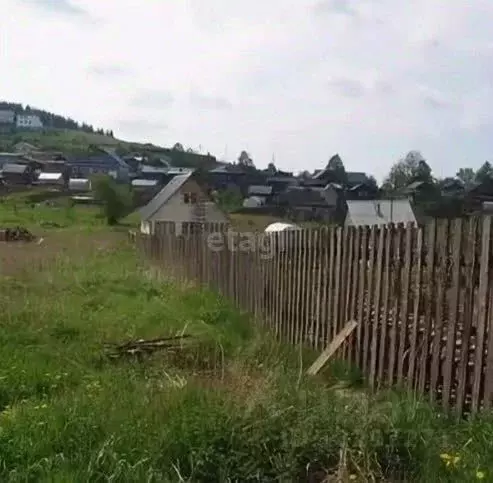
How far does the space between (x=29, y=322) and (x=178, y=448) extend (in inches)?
191

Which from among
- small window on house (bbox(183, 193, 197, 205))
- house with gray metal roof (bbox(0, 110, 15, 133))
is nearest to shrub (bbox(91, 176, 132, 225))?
small window on house (bbox(183, 193, 197, 205))

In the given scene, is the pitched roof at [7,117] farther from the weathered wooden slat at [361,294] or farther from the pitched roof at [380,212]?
the weathered wooden slat at [361,294]

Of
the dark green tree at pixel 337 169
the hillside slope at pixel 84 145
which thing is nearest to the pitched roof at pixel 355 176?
the dark green tree at pixel 337 169

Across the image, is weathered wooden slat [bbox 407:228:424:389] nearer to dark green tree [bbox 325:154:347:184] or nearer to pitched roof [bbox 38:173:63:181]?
dark green tree [bbox 325:154:347:184]

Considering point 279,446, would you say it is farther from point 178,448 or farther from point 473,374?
point 473,374

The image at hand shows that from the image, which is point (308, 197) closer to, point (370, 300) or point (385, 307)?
point (370, 300)

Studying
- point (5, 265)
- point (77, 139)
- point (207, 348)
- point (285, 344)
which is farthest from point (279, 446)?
point (77, 139)

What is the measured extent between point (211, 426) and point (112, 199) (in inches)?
2266

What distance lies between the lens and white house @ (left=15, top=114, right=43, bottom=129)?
16525 centimetres

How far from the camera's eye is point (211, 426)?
392cm

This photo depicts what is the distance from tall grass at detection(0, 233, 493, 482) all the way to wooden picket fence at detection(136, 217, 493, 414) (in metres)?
0.33

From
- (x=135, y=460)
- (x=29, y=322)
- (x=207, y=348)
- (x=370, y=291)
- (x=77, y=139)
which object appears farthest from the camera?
(x=77, y=139)

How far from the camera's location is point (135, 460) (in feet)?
12.4

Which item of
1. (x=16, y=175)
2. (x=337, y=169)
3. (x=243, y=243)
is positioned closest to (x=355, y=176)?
(x=337, y=169)
